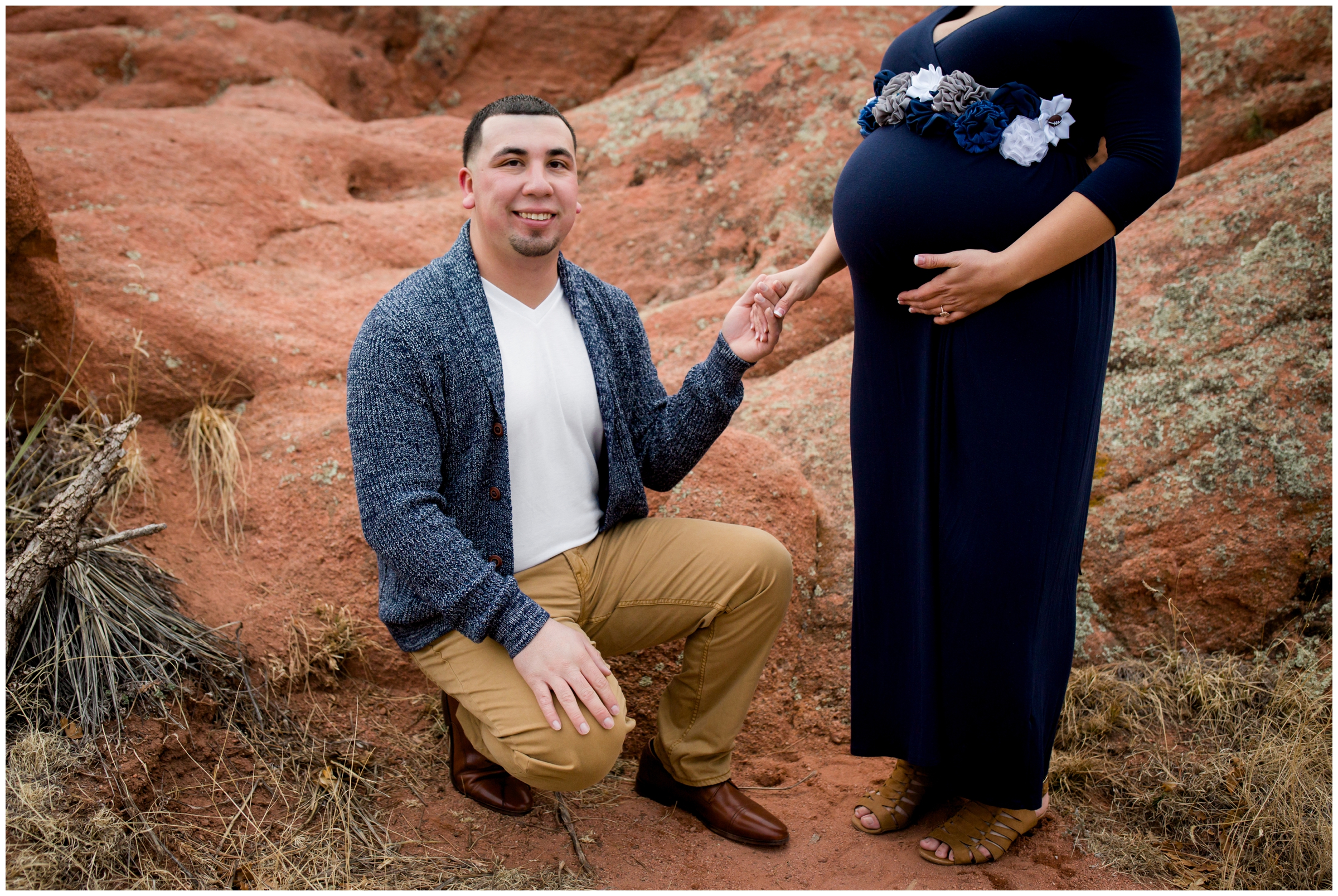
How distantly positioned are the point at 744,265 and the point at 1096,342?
2.57 meters

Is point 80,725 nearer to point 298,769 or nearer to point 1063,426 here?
point 298,769

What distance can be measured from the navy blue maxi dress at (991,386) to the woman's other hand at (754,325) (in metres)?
0.22

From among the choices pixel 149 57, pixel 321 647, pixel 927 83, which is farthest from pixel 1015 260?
pixel 149 57

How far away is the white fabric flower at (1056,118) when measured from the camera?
6.33ft

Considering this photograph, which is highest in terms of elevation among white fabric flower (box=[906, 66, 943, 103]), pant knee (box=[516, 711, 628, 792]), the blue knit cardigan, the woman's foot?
white fabric flower (box=[906, 66, 943, 103])

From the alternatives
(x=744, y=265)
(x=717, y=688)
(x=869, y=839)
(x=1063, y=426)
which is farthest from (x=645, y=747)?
(x=744, y=265)

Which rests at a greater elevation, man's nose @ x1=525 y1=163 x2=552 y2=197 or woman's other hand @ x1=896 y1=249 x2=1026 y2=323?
man's nose @ x1=525 y1=163 x2=552 y2=197

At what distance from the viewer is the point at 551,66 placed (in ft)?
21.8

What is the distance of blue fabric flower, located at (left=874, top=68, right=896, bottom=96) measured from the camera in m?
2.13

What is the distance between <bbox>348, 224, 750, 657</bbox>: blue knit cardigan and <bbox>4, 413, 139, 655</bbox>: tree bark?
2.45 feet

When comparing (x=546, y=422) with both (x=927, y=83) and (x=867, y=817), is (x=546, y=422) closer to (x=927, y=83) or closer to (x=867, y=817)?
(x=927, y=83)

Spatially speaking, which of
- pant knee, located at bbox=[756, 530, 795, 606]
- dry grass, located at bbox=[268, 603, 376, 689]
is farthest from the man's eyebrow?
dry grass, located at bbox=[268, 603, 376, 689]

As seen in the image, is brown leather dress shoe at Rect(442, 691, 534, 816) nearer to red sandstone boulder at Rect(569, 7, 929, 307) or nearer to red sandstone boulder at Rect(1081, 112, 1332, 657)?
red sandstone boulder at Rect(1081, 112, 1332, 657)

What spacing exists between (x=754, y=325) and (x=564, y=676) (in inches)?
38.0
